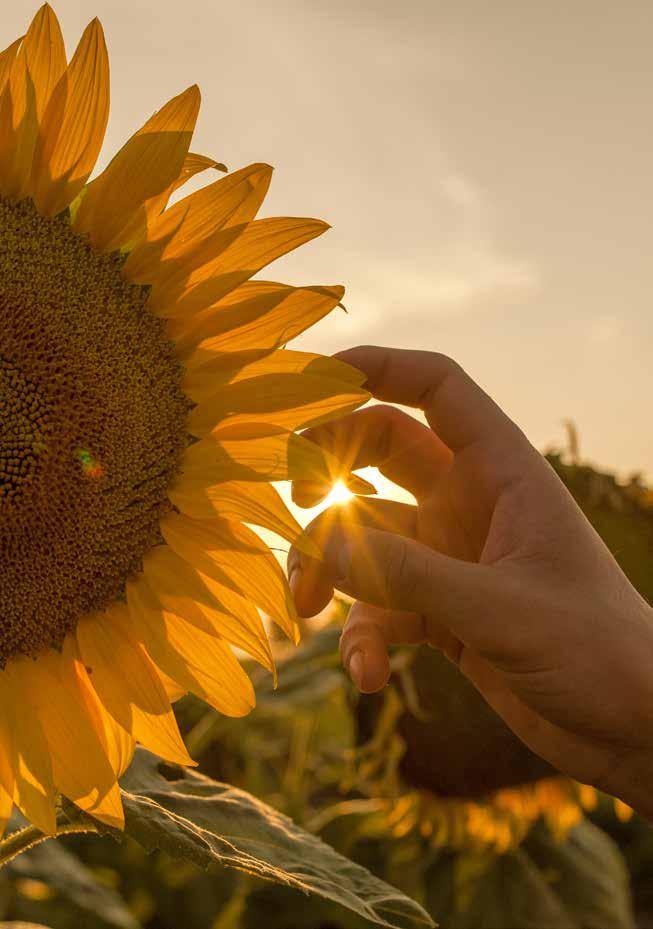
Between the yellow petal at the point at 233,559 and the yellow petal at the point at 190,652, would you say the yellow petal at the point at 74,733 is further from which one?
the yellow petal at the point at 233,559

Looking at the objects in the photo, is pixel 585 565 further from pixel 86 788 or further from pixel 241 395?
pixel 86 788

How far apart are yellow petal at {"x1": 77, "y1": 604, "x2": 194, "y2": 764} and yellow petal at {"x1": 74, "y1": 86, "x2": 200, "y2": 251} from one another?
1.97ft

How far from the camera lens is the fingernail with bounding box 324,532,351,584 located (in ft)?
4.57

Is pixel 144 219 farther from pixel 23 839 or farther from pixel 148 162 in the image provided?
pixel 23 839

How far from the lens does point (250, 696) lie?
1.42 meters

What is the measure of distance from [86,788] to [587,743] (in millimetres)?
859

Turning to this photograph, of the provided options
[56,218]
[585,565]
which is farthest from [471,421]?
[56,218]

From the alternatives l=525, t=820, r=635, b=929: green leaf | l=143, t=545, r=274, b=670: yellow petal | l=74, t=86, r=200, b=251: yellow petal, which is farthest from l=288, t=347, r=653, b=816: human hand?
l=525, t=820, r=635, b=929: green leaf

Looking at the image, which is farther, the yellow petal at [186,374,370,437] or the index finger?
the index finger

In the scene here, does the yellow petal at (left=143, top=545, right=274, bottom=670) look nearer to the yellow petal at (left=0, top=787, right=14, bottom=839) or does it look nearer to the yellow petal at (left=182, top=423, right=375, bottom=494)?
the yellow petal at (left=182, top=423, right=375, bottom=494)

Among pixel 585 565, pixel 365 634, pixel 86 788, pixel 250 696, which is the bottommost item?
pixel 86 788

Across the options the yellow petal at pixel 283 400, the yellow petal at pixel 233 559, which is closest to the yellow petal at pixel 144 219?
the yellow petal at pixel 283 400

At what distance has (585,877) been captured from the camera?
304cm

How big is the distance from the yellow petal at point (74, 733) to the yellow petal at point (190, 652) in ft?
0.39
